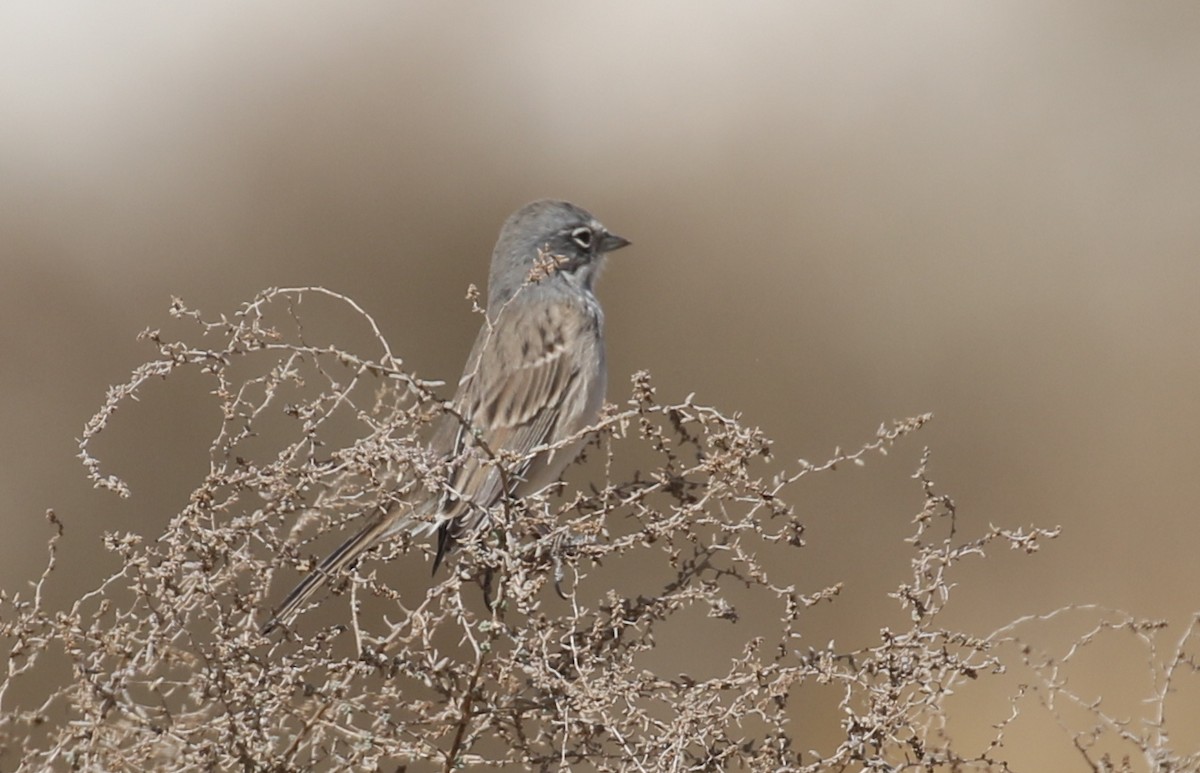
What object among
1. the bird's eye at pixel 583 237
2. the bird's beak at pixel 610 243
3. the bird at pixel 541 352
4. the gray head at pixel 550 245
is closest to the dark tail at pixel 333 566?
the bird at pixel 541 352

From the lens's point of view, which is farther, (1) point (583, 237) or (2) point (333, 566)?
(1) point (583, 237)

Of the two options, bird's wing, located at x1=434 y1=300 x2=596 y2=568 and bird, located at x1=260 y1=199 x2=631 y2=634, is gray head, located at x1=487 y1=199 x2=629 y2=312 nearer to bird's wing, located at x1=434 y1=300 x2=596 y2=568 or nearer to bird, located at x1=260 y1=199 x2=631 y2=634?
bird, located at x1=260 y1=199 x2=631 y2=634

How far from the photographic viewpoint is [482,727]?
2.87 m

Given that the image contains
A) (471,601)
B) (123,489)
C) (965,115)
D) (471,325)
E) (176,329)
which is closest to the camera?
(123,489)

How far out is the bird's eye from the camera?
230 inches

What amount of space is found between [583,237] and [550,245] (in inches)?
6.7

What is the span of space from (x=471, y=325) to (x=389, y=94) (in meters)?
2.75

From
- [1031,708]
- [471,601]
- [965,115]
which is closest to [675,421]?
[471,601]

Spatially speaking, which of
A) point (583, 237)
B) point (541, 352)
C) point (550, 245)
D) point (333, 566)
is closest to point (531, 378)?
point (541, 352)

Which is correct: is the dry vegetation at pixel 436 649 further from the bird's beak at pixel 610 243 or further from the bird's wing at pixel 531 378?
the bird's beak at pixel 610 243

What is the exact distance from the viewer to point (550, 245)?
5.75m

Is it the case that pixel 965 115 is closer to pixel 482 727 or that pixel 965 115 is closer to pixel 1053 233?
pixel 1053 233

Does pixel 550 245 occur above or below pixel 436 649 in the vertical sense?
above

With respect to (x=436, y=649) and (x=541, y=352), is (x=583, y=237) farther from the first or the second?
(x=436, y=649)
